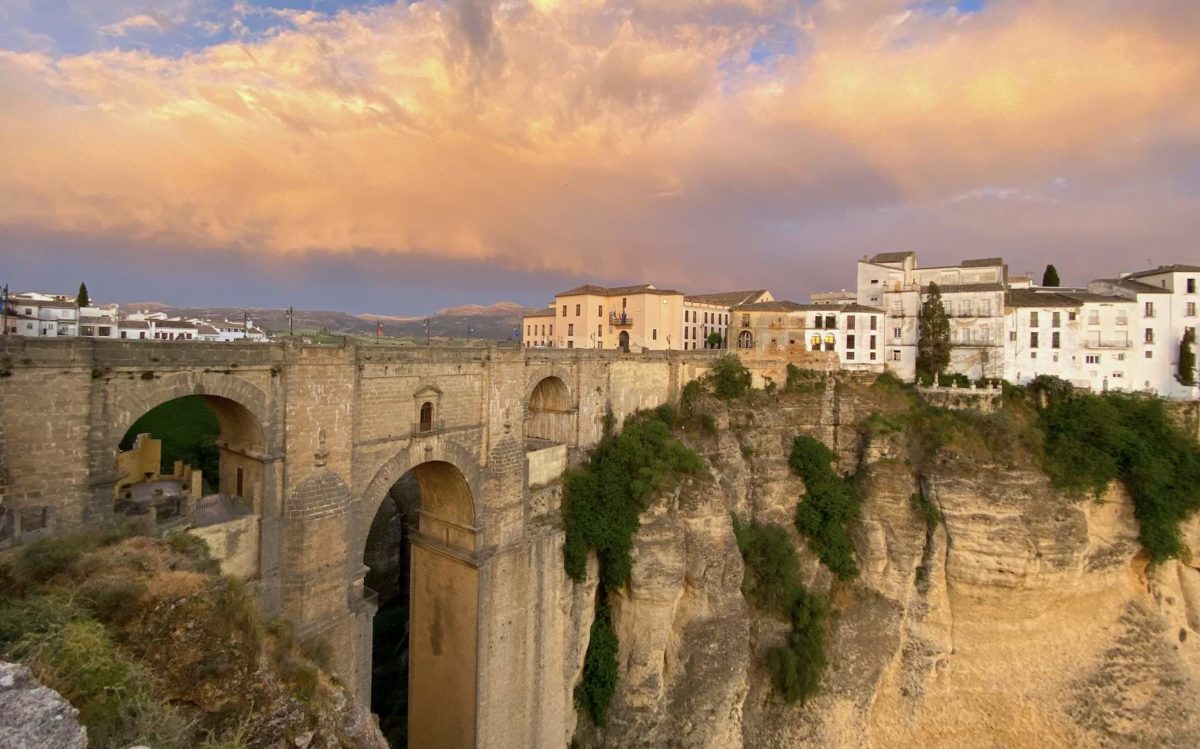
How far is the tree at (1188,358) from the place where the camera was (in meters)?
27.1

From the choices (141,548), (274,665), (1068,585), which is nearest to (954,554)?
(1068,585)

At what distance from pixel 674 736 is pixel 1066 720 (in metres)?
15.4

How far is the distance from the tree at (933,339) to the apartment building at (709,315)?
29.9 feet

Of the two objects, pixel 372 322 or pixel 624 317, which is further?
pixel 372 322

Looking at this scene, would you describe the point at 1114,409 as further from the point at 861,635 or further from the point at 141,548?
the point at 141,548

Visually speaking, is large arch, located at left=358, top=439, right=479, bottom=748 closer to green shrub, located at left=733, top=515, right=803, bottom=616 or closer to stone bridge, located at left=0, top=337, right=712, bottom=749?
stone bridge, located at left=0, top=337, right=712, bottom=749

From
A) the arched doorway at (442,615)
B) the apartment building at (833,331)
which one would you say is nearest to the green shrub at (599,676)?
the arched doorway at (442,615)

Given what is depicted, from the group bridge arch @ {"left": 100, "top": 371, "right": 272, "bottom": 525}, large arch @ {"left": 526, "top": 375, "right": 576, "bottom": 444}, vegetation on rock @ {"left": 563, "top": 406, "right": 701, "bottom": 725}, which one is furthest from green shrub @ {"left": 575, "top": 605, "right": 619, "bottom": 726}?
bridge arch @ {"left": 100, "top": 371, "right": 272, "bottom": 525}

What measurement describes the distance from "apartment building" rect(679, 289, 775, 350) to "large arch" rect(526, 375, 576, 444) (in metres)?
14.1

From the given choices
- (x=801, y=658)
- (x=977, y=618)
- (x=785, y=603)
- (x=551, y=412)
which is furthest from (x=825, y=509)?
(x=551, y=412)

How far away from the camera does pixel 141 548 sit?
8383mm

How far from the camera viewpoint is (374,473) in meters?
13.3

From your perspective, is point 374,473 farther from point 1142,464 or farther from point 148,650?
point 1142,464

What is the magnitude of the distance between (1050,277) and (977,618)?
88.9 feet
